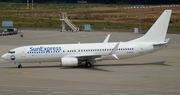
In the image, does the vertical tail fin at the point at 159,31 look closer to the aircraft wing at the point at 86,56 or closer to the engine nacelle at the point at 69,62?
the aircraft wing at the point at 86,56

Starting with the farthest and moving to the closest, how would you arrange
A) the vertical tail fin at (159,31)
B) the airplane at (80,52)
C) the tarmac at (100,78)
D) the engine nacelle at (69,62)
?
the vertical tail fin at (159,31) < the airplane at (80,52) < the engine nacelle at (69,62) < the tarmac at (100,78)

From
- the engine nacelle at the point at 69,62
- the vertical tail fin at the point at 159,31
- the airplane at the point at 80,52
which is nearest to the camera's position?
the engine nacelle at the point at 69,62

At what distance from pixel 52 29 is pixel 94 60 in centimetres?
7223

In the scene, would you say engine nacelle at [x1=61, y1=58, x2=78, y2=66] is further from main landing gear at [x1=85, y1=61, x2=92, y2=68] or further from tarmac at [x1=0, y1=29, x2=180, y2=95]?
main landing gear at [x1=85, y1=61, x2=92, y2=68]

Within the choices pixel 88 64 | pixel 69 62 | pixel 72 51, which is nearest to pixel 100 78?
pixel 69 62

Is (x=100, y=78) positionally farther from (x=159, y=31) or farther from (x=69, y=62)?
(x=159, y=31)

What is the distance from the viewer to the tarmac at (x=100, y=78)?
137 feet

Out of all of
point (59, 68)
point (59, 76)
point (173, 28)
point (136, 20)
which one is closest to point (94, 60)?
point (59, 68)

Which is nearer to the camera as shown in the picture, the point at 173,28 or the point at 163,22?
the point at 163,22

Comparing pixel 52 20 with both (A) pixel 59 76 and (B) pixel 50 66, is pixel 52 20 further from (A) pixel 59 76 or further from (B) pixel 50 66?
(A) pixel 59 76

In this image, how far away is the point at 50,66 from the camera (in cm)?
6100

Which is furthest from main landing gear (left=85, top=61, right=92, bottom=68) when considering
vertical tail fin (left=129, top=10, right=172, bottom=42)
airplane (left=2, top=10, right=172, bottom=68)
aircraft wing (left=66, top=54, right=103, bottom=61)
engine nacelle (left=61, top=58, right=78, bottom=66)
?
vertical tail fin (left=129, top=10, right=172, bottom=42)

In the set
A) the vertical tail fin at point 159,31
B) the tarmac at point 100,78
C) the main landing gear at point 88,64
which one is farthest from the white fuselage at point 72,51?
the tarmac at point 100,78

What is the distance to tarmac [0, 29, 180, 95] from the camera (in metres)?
41.8
